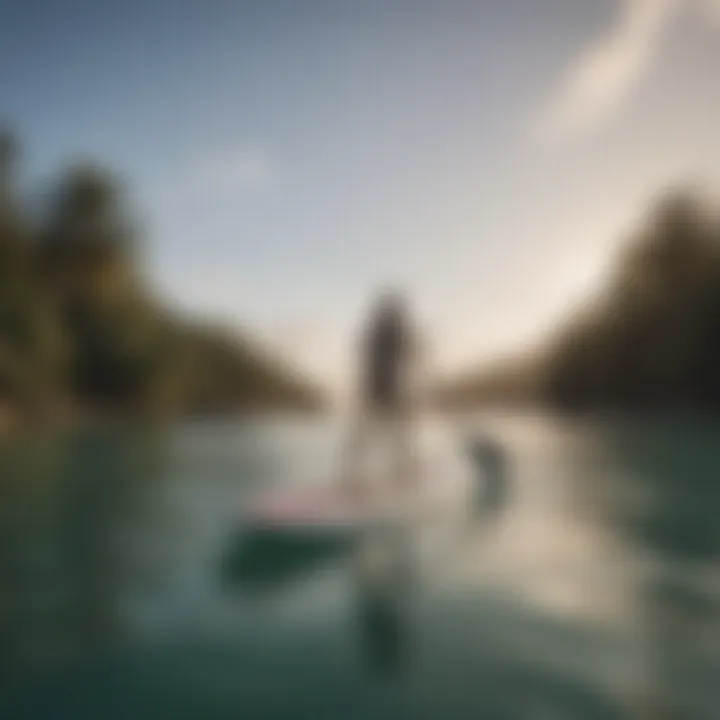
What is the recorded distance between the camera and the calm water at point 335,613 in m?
1.45

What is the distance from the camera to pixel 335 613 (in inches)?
75.8

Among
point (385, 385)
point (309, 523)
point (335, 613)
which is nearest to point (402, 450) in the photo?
point (385, 385)

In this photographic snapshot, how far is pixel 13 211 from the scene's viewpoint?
14.8 feet

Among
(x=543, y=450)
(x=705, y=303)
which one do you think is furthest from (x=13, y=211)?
(x=705, y=303)

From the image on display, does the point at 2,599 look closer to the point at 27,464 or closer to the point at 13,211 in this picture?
the point at 27,464

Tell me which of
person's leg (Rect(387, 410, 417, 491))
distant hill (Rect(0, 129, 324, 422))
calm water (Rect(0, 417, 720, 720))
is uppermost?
distant hill (Rect(0, 129, 324, 422))

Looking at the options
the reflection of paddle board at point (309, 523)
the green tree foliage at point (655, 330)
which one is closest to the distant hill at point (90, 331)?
the reflection of paddle board at point (309, 523)

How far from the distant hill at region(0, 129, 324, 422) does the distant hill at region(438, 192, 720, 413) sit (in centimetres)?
122

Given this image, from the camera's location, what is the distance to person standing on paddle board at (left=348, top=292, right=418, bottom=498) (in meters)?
2.32

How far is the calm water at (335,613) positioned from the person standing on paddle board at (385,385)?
22 centimetres

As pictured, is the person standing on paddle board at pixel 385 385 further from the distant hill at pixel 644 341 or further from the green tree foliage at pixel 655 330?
the green tree foliage at pixel 655 330

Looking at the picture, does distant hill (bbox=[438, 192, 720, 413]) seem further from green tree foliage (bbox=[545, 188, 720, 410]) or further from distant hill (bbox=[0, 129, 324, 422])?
distant hill (bbox=[0, 129, 324, 422])

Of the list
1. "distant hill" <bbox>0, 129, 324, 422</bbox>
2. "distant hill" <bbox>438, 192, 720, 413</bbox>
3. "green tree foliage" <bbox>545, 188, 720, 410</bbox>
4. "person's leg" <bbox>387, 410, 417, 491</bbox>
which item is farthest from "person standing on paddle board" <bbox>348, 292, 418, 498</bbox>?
"green tree foliage" <bbox>545, 188, 720, 410</bbox>

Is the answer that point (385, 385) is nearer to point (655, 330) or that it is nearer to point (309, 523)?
point (309, 523)
